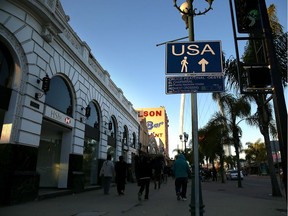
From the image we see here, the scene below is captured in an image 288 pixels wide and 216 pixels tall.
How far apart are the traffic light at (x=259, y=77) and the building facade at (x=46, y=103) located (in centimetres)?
742

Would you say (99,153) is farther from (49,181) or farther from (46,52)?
(46,52)

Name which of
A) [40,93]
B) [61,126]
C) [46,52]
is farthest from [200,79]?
[61,126]

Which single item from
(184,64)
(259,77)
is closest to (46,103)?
(184,64)

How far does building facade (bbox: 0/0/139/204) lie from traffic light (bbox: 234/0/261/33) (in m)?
7.32

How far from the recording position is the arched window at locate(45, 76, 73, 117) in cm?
1205

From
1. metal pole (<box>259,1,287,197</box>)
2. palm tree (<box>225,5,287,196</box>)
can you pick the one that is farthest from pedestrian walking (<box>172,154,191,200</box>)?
metal pole (<box>259,1,287,197</box>)

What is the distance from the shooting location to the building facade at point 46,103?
9.00 meters

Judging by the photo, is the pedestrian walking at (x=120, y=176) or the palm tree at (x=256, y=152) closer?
the pedestrian walking at (x=120, y=176)

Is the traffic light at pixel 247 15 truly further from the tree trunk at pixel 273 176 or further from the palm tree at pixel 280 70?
the tree trunk at pixel 273 176

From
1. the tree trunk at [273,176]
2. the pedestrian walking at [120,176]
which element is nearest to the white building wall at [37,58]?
the pedestrian walking at [120,176]

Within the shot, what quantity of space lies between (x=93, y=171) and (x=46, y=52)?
8.58m

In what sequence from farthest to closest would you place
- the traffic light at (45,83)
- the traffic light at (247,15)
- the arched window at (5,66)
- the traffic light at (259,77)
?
the traffic light at (45,83), the arched window at (5,66), the traffic light at (247,15), the traffic light at (259,77)

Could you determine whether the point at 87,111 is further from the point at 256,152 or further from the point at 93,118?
the point at 256,152

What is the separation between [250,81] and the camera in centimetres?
504
